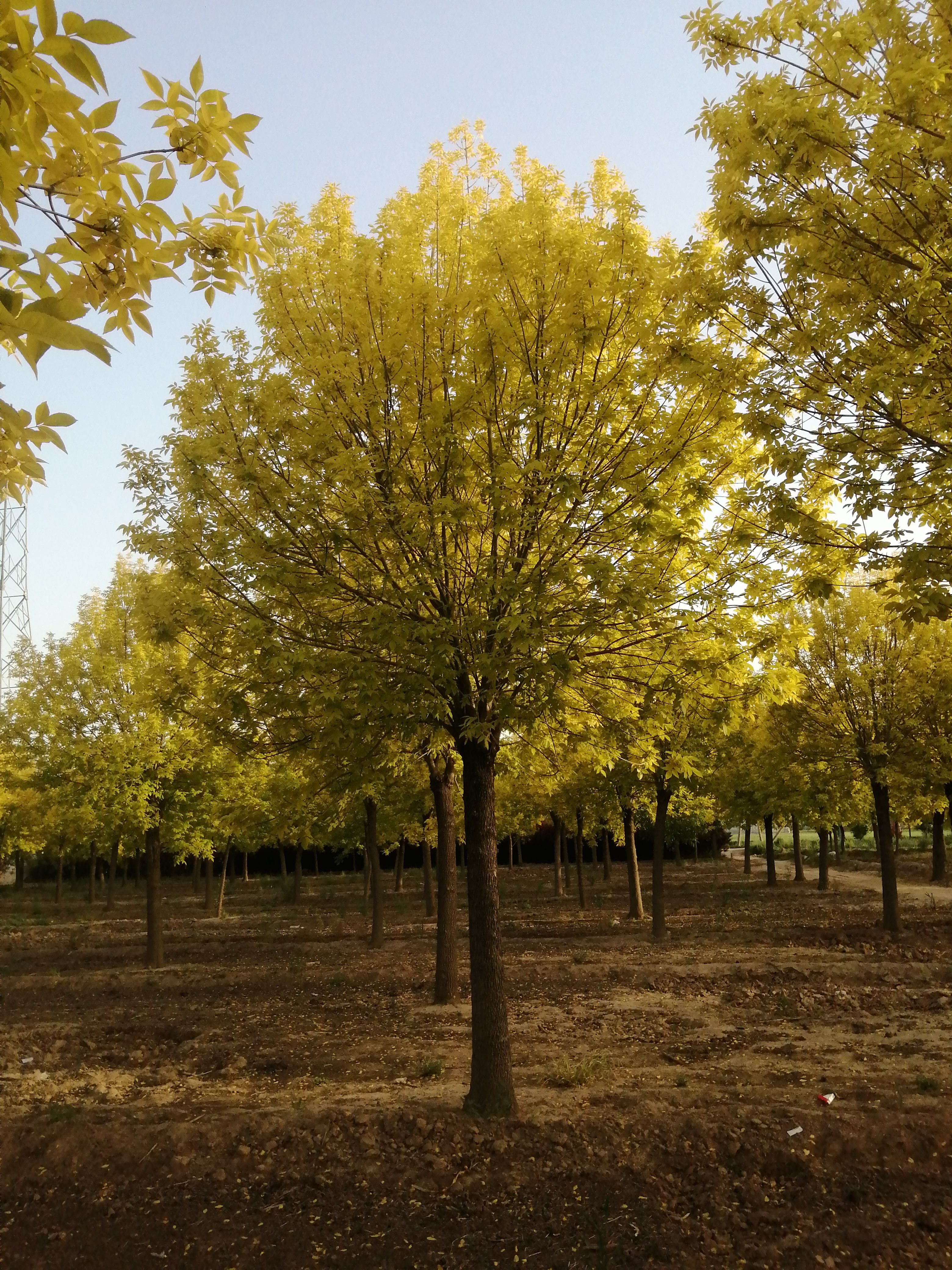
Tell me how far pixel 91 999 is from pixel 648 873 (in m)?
35.3

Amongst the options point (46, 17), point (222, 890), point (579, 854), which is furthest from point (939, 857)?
point (46, 17)

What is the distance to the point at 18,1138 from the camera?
748 cm

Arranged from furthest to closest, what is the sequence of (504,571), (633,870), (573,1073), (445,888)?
1. (633,870)
2. (445,888)
3. (573,1073)
4. (504,571)

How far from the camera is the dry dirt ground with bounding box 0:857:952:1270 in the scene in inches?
227

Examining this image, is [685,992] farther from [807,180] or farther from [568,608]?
[807,180]

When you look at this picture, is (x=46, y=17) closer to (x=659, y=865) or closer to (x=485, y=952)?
(x=485, y=952)

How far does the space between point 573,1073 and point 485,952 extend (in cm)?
211

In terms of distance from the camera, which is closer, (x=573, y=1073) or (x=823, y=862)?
(x=573, y=1073)

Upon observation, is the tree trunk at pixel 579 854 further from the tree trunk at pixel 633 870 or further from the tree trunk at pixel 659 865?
the tree trunk at pixel 659 865

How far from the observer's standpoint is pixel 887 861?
18.5m

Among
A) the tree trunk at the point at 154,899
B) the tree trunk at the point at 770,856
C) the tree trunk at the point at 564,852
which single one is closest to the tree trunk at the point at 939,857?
the tree trunk at the point at 770,856

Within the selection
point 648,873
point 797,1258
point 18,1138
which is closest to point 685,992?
point 797,1258

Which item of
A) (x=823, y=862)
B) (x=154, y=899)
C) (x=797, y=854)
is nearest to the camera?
(x=154, y=899)

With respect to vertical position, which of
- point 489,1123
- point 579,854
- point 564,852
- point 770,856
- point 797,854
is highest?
point 489,1123
